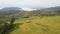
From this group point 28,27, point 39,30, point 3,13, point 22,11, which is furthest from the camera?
point 22,11

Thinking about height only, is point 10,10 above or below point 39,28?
above

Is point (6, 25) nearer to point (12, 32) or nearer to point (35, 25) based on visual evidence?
point (12, 32)

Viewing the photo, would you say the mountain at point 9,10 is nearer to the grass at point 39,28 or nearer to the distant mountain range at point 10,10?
the distant mountain range at point 10,10

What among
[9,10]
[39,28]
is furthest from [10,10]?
[39,28]

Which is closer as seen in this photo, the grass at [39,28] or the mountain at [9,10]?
the grass at [39,28]

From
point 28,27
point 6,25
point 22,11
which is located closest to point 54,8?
point 22,11

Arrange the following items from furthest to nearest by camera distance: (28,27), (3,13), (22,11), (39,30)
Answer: (22,11) → (3,13) → (28,27) → (39,30)

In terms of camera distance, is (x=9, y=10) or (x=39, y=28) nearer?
(x=39, y=28)

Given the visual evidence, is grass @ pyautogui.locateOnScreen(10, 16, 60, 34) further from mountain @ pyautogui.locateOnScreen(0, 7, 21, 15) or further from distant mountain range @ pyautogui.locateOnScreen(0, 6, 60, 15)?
mountain @ pyautogui.locateOnScreen(0, 7, 21, 15)

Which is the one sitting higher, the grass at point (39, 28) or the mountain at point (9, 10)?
the mountain at point (9, 10)

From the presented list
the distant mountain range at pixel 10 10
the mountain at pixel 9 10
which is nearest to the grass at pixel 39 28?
the distant mountain range at pixel 10 10

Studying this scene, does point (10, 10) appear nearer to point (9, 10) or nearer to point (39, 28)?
point (9, 10)
